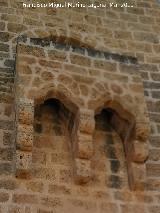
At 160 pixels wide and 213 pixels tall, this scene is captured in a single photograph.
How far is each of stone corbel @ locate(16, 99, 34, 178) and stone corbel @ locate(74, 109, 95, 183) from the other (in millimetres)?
444

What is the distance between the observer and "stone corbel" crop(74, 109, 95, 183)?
14.7 ft

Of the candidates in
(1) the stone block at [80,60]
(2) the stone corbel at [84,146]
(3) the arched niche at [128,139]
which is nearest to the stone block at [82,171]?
(2) the stone corbel at [84,146]

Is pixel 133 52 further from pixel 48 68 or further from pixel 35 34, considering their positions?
pixel 48 68

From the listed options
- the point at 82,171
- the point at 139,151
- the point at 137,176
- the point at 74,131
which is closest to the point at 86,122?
the point at 74,131

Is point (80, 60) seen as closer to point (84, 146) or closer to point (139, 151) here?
point (84, 146)

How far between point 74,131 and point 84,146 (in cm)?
25

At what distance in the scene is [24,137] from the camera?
441 centimetres

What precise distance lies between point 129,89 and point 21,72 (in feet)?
3.70

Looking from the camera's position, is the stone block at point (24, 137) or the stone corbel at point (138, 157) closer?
the stone block at point (24, 137)

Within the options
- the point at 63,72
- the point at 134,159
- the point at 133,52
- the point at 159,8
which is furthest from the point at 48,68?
the point at 159,8

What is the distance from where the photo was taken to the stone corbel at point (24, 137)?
432cm

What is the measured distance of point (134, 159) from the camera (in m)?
4.73

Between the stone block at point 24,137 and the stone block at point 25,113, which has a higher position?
the stone block at point 25,113

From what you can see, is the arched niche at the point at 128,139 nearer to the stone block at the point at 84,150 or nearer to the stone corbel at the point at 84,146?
the stone corbel at the point at 84,146
